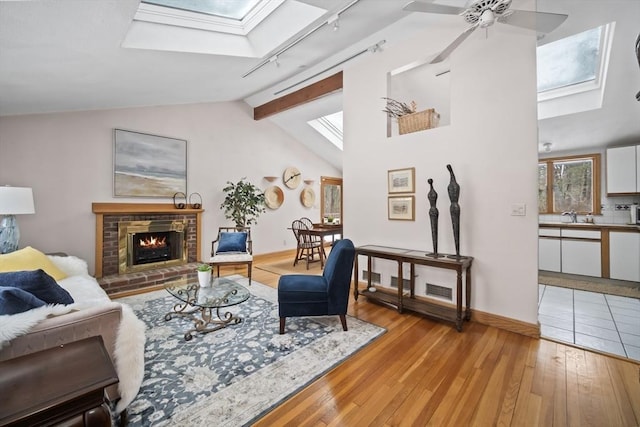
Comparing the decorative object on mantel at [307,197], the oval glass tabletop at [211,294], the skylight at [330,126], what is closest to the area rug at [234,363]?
the oval glass tabletop at [211,294]

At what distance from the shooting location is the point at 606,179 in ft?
13.9

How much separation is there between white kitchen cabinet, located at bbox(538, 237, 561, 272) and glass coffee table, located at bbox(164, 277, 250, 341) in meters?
Answer: 4.84

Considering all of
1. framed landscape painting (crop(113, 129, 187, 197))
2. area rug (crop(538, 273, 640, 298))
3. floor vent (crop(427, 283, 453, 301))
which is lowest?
area rug (crop(538, 273, 640, 298))

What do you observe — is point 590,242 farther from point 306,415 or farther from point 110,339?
point 110,339

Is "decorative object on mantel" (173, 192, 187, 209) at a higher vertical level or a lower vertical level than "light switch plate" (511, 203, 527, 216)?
higher

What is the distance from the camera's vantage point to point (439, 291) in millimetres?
3113

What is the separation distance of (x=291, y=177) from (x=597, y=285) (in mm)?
5783

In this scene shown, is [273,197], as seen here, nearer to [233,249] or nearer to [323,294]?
[233,249]

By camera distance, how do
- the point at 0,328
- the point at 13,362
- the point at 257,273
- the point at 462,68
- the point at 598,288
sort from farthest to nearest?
the point at 257,273, the point at 598,288, the point at 462,68, the point at 0,328, the point at 13,362

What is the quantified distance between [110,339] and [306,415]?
1.23 m

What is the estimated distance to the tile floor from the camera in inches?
92.5

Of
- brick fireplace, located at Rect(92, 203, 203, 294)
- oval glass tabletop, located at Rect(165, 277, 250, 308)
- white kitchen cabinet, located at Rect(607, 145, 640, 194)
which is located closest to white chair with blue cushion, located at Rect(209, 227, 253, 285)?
brick fireplace, located at Rect(92, 203, 203, 294)

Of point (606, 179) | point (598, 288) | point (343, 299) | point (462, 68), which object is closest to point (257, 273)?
point (343, 299)

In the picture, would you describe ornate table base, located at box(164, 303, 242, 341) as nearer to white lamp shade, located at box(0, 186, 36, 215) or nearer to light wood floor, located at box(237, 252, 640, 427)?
light wood floor, located at box(237, 252, 640, 427)
